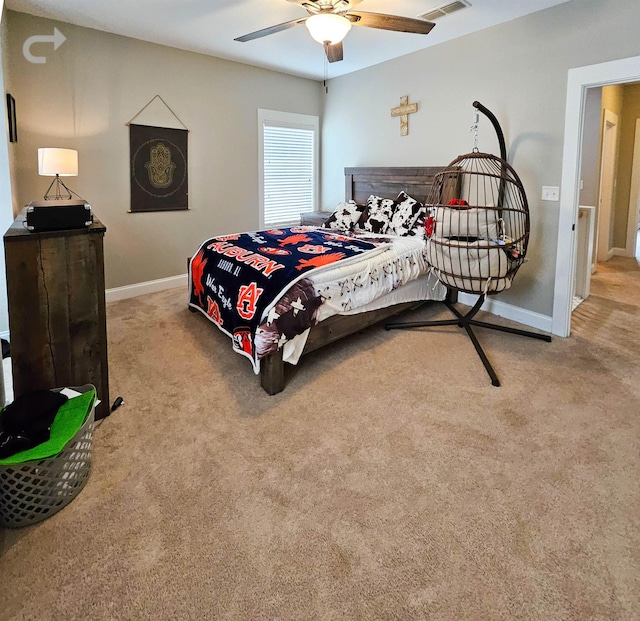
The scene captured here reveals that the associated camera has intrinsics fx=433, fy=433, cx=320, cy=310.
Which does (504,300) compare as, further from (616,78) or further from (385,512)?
(385,512)

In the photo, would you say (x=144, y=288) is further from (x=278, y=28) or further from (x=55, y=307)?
(x=278, y=28)

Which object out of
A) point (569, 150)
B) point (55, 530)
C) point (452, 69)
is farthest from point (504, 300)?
point (55, 530)

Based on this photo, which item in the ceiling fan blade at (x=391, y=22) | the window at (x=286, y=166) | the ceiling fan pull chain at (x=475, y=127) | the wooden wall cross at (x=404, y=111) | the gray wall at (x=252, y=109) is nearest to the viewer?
the ceiling fan blade at (x=391, y=22)

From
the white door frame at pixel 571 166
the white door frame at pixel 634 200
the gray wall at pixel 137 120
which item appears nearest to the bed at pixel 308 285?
the white door frame at pixel 571 166

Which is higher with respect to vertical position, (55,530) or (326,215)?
(326,215)

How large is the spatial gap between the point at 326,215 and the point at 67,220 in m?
3.74

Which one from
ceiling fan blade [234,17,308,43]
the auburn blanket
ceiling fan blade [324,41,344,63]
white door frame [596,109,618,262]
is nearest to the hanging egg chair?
the auburn blanket

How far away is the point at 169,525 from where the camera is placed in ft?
5.48

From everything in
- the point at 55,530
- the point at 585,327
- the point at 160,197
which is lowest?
the point at 55,530

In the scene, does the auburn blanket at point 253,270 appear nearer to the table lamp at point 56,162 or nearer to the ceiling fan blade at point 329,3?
the table lamp at point 56,162

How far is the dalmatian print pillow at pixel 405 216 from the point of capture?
13.9 ft

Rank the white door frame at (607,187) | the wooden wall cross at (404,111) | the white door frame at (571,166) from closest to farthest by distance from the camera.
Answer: the white door frame at (571,166), the wooden wall cross at (404,111), the white door frame at (607,187)

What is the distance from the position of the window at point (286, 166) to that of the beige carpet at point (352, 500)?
317 centimetres

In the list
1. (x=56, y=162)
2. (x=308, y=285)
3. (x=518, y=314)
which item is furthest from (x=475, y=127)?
(x=56, y=162)
